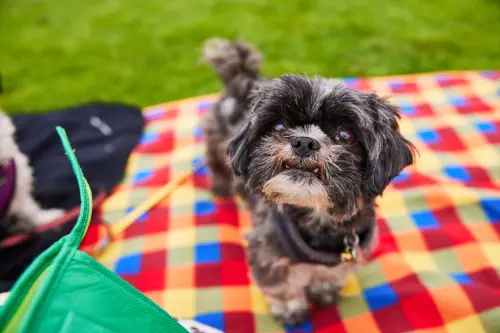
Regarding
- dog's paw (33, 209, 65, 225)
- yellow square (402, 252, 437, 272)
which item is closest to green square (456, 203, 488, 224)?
yellow square (402, 252, 437, 272)

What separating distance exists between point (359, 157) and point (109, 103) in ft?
10.3

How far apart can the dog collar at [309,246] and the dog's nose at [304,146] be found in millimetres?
526

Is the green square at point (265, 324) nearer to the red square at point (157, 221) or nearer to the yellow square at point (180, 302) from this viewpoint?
the yellow square at point (180, 302)

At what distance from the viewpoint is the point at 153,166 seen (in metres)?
3.58

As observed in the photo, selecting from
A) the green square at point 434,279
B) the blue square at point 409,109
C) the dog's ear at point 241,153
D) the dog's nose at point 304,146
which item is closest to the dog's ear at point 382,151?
the dog's nose at point 304,146

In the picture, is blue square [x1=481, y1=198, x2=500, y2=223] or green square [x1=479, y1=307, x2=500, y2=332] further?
blue square [x1=481, y1=198, x2=500, y2=223]

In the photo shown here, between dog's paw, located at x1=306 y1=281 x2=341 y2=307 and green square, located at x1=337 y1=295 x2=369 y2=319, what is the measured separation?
0.05 m

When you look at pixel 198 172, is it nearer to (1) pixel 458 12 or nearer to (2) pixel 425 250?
(2) pixel 425 250

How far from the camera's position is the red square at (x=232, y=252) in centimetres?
287

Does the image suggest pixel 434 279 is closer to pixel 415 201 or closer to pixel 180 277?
pixel 415 201

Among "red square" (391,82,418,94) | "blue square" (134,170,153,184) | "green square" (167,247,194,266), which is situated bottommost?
"green square" (167,247,194,266)

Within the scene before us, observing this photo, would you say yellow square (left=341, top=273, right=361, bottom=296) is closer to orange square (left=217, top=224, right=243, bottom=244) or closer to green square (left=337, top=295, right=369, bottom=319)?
green square (left=337, top=295, right=369, bottom=319)

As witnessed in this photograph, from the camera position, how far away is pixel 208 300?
2.63 m

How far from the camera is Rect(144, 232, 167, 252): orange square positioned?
2.95 meters
